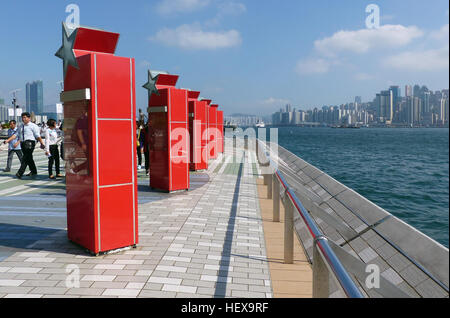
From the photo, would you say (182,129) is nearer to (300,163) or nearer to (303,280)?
(303,280)

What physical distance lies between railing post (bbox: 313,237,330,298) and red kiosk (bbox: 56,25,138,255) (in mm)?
3025

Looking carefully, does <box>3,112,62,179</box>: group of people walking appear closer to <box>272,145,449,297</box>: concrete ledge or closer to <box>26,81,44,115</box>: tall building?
<box>272,145,449,297</box>: concrete ledge

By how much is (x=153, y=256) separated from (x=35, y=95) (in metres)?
145

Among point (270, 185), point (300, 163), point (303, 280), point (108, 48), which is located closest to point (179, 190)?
point (270, 185)

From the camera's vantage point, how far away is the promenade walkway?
3982 millimetres

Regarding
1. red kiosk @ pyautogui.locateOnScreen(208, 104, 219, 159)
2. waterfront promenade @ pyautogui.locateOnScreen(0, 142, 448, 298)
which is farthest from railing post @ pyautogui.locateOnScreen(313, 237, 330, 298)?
red kiosk @ pyautogui.locateOnScreen(208, 104, 219, 159)

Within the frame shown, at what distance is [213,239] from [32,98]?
145038 millimetres

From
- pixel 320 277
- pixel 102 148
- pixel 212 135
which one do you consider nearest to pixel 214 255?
pixel 102 148

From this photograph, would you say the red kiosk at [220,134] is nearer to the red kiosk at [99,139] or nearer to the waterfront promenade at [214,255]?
the waterfront promenade at [214,255]

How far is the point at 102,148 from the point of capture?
4.98 metres

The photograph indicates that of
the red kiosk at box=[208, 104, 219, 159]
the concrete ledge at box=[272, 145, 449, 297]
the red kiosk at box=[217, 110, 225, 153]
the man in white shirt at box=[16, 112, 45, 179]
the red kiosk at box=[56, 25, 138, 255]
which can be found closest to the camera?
the concrete ledge at box=[272, 145, 449, 297]

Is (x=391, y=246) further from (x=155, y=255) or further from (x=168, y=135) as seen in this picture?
(x=168, y=135)

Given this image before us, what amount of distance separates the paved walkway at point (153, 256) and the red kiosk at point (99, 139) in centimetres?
39

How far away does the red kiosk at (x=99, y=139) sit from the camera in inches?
193
